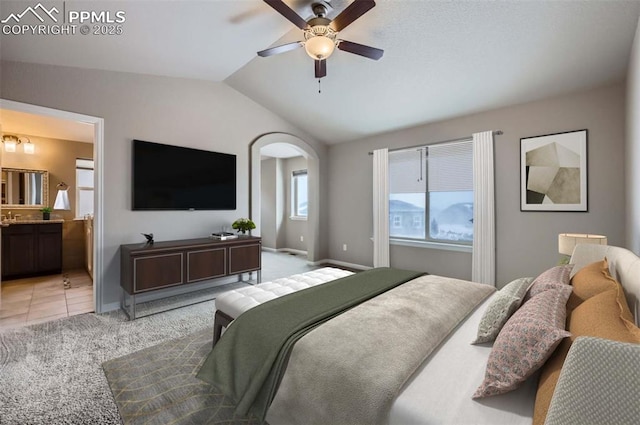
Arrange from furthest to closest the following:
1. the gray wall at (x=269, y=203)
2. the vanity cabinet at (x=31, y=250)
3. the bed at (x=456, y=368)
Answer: the gray wall at (x=269, y=203) → the vanity cabinet at (x=31, y=250) → the bed at (x=456, y=368)

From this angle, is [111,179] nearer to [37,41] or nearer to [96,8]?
[37,41]

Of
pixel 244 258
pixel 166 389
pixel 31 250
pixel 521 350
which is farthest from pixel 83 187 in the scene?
pixel 521 350

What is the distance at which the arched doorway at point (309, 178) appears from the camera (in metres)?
4.55

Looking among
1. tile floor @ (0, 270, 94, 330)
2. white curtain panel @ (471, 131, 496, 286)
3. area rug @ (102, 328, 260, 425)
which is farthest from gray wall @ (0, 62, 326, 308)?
white curtain panel @ (471, 131, 496, 286)

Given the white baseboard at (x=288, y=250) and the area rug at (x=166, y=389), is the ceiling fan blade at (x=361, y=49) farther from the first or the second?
the white baseboard at (x=288, y=250)

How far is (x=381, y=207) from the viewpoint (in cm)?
489

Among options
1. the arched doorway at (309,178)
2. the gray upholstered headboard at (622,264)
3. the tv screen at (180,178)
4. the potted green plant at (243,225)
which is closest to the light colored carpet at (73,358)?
the potted green plant at (243,225)

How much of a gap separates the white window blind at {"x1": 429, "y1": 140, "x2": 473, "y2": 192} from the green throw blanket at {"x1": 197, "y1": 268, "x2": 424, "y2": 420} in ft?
9.47

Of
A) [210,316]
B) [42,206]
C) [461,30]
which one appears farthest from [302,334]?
[42,206]

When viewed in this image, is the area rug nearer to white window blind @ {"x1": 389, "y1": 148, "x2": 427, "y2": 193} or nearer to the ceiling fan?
the ceiling fan

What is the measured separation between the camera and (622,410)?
1.86ft

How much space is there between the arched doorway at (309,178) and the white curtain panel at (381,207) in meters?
1.29

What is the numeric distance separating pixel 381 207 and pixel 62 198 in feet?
18.6

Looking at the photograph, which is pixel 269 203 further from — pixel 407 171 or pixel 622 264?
pixel 622 264
